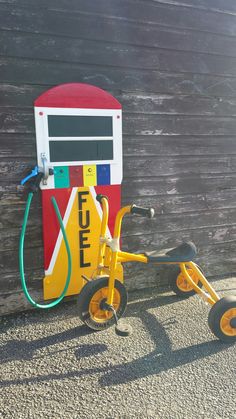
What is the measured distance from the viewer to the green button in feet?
9.52

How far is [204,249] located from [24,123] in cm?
224

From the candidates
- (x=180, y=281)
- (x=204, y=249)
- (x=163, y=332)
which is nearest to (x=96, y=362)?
(x=163, y=332)

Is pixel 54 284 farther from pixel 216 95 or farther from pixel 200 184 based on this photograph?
pixel 216 95

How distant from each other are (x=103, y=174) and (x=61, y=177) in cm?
38

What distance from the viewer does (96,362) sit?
2570 mm

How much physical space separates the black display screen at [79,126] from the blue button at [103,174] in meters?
0.27

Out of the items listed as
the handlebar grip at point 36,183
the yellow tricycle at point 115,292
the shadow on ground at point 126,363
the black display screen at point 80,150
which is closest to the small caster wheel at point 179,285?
the shadow on ground at point 126,363

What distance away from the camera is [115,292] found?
9.32 ft

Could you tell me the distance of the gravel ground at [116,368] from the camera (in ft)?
7.27

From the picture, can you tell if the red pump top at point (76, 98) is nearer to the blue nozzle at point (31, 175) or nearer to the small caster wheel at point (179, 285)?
the blue nozzle at point (31, 175)

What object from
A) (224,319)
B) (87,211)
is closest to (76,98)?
(87,211)

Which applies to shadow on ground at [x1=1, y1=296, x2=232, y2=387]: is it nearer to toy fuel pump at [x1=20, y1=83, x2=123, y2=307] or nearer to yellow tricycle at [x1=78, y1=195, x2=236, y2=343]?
yellow tricycle at [x1=78, y1=195, x2=236, y2=343]

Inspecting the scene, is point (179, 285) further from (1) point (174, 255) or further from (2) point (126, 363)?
(2) point (126, 363)

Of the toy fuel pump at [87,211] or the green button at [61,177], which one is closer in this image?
the toy fuel pump at [87,211]
